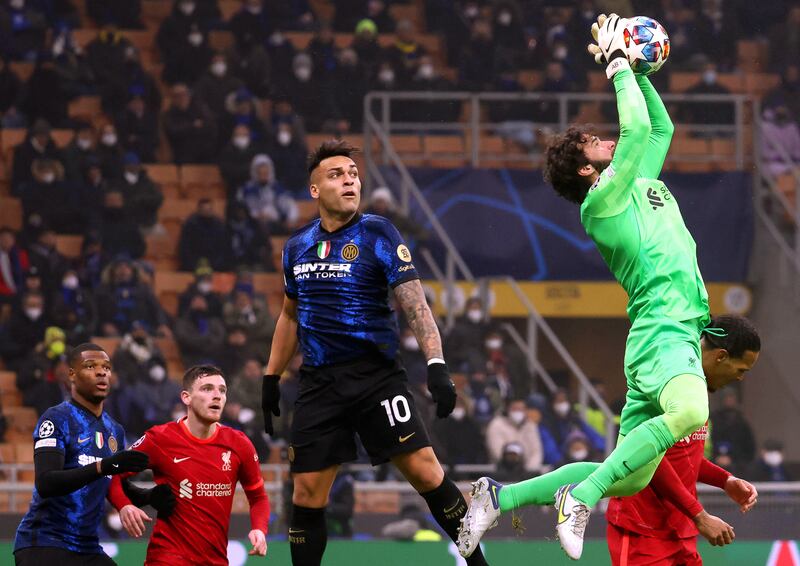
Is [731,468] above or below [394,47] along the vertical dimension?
below

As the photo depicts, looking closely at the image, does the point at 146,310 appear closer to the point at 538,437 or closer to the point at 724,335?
the point at 538,437

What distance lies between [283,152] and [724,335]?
10.8 metres

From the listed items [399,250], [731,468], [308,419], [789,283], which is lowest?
[731,468]

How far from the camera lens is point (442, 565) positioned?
9.81m

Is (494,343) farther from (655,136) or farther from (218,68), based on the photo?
(655,136)

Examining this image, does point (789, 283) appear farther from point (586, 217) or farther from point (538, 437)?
point (586, 217)

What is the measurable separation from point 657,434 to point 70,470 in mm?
2779

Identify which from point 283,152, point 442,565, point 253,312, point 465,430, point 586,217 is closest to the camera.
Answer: point 586,217

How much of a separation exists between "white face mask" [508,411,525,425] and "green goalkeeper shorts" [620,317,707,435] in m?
7.34

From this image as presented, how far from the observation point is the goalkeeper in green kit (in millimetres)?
5812

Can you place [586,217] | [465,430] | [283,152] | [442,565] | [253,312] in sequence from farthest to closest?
1. [283,152]
2. [253,312]
3. [465,430]
4. [442,565]
5. [586,217]

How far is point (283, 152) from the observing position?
54.2ft

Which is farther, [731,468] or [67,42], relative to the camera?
[67,42]

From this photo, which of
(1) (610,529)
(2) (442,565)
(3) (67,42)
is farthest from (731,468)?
(3) (67,42)
